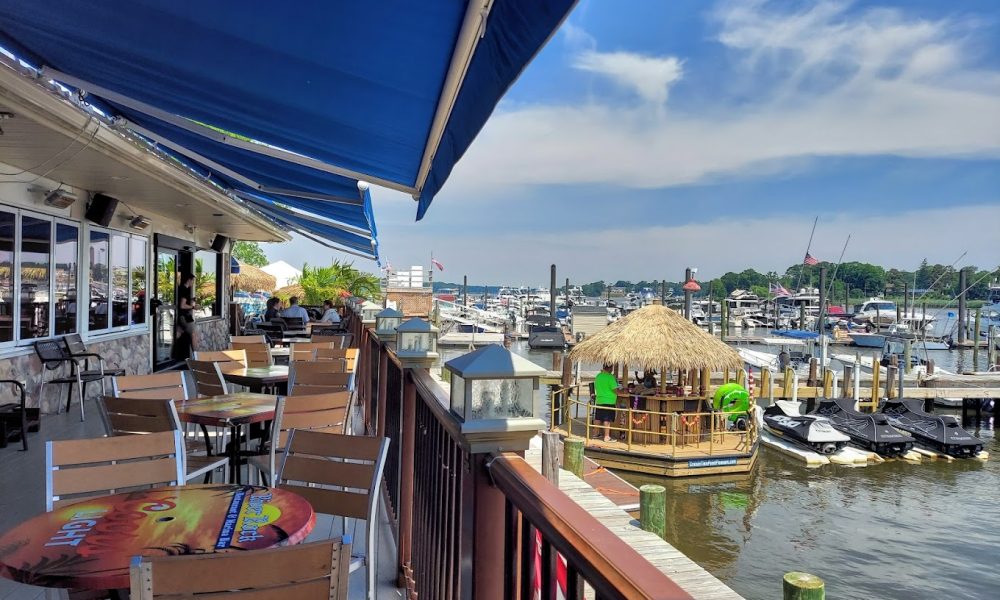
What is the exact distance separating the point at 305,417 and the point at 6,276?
4.57m

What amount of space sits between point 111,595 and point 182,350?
32.3 feet

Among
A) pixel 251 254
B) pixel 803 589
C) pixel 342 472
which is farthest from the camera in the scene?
pixel 251 254

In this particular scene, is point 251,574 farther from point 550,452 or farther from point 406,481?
point 550,452

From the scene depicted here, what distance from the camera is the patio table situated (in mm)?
3512

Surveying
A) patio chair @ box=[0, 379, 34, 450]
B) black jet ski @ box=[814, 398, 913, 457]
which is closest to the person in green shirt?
black jet ski @ box=[814, 398, 913, 457]

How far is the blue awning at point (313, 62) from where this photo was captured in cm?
204

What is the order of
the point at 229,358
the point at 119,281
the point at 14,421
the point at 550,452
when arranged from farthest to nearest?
1. the point at 119,281
2. the point at 550,452
3. the point at 229,358
4. the point at 14,421

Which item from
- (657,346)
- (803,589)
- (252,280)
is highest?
(252,280)

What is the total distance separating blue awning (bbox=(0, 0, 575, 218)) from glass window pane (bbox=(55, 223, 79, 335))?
13.0 ft

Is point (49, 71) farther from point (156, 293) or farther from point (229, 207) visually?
point (156, 293)

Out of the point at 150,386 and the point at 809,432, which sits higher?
the point at 150,386

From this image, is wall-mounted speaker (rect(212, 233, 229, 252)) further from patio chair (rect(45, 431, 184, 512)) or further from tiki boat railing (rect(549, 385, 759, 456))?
patio chair (rect(45, 431, 184, 512))

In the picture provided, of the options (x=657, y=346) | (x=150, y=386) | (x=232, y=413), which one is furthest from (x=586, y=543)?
(x=657, y=346)

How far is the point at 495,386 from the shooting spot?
5.38 feet
